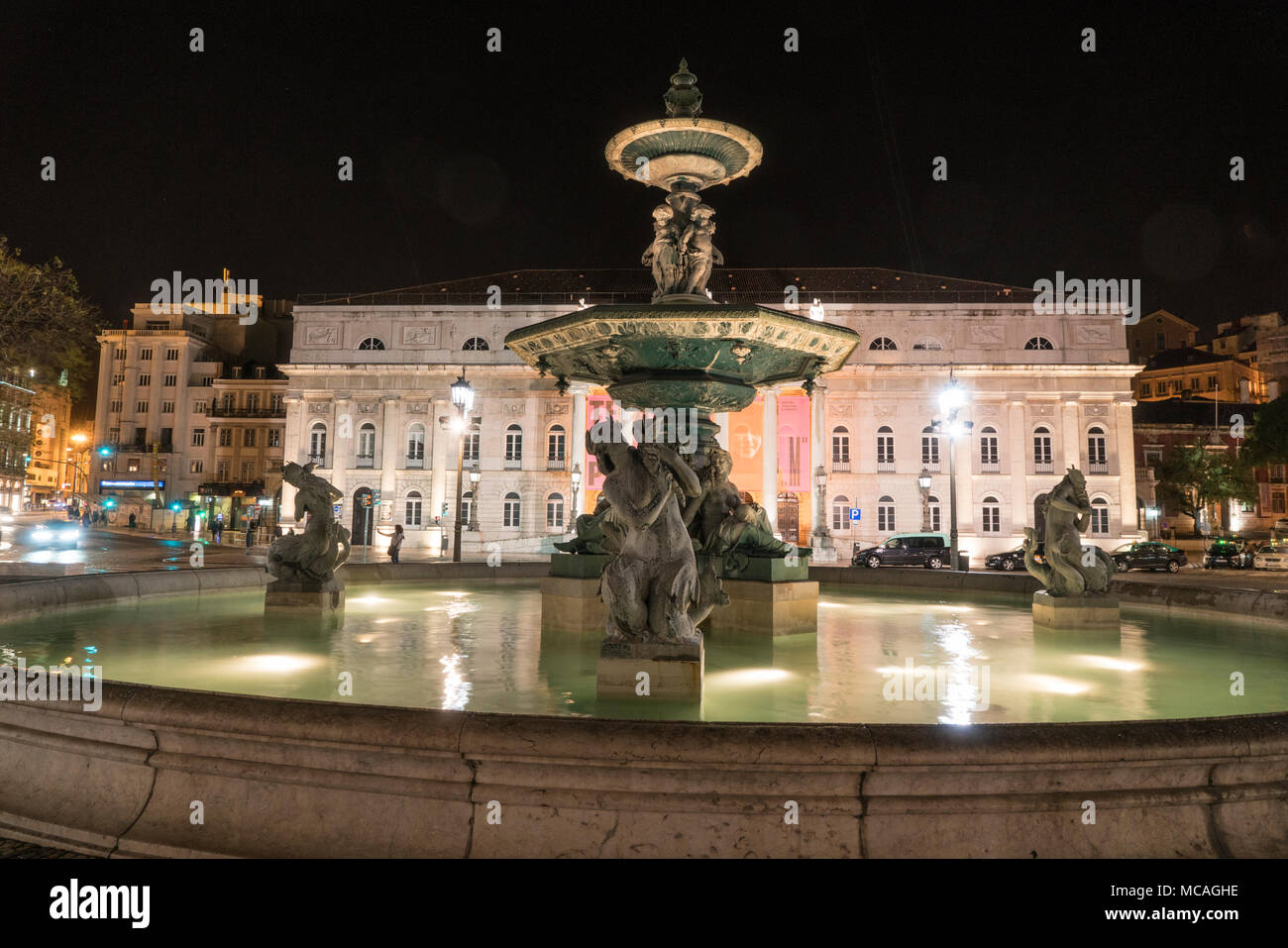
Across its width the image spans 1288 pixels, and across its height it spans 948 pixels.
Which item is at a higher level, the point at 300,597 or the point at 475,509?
the point at 475,509

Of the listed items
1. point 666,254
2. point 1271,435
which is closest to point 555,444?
point 1271,435

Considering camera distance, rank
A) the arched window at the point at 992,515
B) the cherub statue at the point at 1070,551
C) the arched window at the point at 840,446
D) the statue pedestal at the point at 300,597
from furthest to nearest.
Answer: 1. the arched window at the point at 840,446
2. the arched window at the point at 992,515
3. the statue pedestal at the point at 300,597
4. the cherub statue at the point at 1070,551

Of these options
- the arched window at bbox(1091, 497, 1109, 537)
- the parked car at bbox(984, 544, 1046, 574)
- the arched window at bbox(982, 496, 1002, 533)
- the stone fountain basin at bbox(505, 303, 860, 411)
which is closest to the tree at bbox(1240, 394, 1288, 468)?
the arched window at bbox(1091, 497, 1109, 537)

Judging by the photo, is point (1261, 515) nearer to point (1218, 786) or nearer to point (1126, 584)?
point (1126, 584)

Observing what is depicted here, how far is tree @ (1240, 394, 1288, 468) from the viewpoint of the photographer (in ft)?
119

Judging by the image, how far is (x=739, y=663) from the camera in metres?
5.78

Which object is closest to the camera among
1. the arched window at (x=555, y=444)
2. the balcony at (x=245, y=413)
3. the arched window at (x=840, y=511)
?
the arched window at (x=840, y=511)

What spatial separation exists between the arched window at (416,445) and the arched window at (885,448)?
27207 mm

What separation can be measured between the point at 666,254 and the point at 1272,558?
30.1 meters

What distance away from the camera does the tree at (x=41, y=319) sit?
54.3ft

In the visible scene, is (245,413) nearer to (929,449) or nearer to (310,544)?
(929,449)

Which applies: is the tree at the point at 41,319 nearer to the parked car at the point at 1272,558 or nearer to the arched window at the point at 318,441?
the arched window at the point at 318,441

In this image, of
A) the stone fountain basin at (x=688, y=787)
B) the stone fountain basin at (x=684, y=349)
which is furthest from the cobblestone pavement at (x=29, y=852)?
the stone fountain basin at (x=684, y=349)
